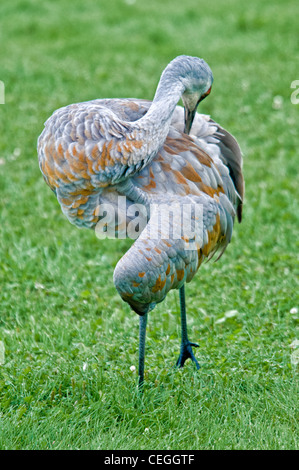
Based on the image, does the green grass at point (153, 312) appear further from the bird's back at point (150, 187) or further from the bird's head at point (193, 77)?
the bird's head at point (193, 77)

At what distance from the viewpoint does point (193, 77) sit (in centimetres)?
357

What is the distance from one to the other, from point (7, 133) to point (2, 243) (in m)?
2.32

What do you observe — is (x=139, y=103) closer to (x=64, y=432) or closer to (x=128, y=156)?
(x=128, y=156)

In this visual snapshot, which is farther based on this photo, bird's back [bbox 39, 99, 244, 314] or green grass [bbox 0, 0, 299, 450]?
green grass [bbox 0, 0, 299, 450]

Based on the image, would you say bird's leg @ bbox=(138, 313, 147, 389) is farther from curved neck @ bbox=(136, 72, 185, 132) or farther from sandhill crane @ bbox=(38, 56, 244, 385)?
curved neck @ bbox=(136, 72, 185, 132)

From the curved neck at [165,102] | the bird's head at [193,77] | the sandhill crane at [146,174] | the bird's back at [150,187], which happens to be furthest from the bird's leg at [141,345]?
the bird's head at [193,77]

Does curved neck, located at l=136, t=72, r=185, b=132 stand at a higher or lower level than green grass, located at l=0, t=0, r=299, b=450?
higher

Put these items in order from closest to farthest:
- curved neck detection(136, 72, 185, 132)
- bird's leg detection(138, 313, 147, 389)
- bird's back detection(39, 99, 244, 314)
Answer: bird's back detection(39, 99, 244, 314)
curved neck detection(136, 72, 185, 132)
bird's leg detection(138, 313, 147, 389)

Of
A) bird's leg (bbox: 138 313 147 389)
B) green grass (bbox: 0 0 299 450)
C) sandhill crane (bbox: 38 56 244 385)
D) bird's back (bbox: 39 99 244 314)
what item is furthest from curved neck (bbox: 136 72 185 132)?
green grass (bbox: 0 0 299 450)

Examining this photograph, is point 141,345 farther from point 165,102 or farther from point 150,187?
point 165,102

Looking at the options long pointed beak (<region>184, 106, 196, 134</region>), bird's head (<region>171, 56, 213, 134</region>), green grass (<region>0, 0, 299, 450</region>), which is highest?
bird's head (<region>171, 56, 213, 134</region>)

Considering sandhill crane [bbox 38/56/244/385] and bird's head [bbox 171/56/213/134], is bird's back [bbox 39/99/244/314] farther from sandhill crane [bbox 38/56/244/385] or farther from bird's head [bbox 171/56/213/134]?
bird's head [bbox 171/56/213/134]

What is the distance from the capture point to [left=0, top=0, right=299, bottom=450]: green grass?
3605mm

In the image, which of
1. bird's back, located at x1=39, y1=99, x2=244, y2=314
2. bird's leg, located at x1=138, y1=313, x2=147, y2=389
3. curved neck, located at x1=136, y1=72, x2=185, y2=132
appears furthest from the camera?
bird's leg, located at x1=138, y1=313, x2=147, y2=389
